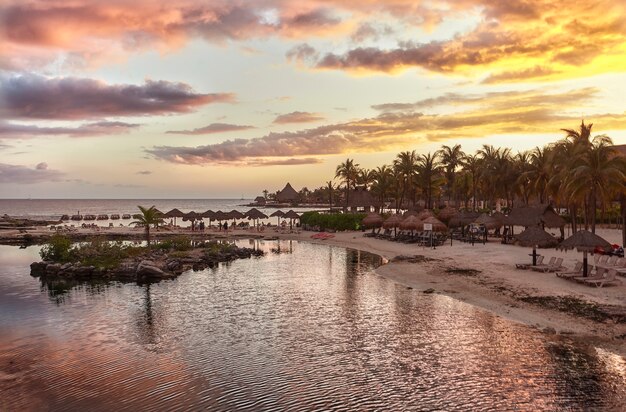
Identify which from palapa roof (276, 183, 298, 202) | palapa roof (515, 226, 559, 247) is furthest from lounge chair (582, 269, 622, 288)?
palapa roof (276, 183, 298, 202)

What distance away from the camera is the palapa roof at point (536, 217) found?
40594 millimetres

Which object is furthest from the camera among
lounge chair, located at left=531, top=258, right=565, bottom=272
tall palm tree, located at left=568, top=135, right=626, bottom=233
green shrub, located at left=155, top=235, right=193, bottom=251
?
green shrub, located at left=155, top=235, right=193, bottom=251

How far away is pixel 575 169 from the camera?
33500 mm

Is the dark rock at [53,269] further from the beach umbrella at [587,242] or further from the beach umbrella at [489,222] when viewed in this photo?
the beach umbrella at [489,222]

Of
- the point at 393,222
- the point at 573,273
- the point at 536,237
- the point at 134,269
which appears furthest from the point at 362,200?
the point at 573,273

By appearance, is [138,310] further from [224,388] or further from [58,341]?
[224,388]

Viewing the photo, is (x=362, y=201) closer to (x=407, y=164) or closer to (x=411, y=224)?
(x=407, y=164)

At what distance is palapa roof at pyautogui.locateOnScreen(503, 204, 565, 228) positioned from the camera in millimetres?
40594

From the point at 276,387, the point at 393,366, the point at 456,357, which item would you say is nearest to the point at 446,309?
the point at 456,357

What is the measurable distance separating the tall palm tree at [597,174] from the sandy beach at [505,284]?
479 cm

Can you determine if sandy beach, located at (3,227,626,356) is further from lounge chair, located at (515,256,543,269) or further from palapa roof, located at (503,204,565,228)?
palapa roof, located at (503,204,565,228)

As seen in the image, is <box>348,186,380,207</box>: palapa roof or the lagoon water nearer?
the lagoon water

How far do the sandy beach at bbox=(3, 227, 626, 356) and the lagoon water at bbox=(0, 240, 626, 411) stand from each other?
124cm

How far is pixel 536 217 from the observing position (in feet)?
135
